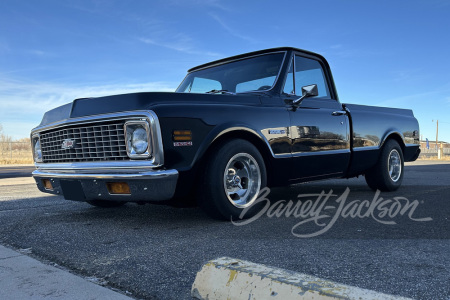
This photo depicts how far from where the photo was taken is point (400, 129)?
19.7 ft

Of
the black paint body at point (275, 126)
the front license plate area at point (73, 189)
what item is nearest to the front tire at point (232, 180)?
the black paint body at point (275, 126)

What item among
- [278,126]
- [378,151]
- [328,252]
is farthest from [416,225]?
[378,151]

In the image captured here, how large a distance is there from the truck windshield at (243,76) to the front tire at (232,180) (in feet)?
3.31

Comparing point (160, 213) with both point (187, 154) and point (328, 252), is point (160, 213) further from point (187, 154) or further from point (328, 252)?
point (328, 252)

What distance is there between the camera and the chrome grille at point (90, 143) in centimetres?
331

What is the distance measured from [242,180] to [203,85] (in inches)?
63.2

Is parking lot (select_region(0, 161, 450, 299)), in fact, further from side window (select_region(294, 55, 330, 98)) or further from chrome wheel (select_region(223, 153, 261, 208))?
side window (select_region(294, 55, 330, 98))

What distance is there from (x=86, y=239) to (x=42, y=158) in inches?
63.8

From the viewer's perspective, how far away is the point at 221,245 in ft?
8.86

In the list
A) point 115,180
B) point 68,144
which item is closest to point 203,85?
point 68,144

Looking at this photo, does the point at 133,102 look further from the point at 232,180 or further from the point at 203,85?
the point at 203,85

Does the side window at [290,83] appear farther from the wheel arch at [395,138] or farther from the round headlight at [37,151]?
the round headlight at [37,151]

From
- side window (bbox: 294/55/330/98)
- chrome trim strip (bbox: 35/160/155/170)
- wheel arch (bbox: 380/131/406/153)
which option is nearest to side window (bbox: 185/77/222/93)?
side window (bbox: 294/55/330/98)

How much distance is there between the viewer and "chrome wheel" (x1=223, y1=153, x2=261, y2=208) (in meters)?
3.57
